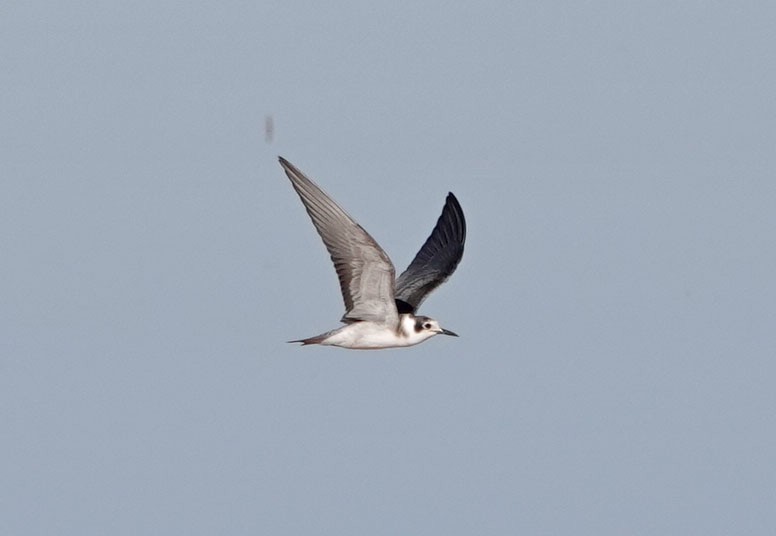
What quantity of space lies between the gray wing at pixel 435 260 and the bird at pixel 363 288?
22mm

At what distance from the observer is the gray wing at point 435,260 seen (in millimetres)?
26516

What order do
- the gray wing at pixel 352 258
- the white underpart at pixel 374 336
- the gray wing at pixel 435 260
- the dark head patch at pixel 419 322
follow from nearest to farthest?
the gray wing at pixel 352 258
the white underpart at pixel 374 336
the dark head patch at pixel 419 322
the gray wing at pixel 435 260

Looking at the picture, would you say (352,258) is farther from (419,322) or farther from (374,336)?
(419,322)

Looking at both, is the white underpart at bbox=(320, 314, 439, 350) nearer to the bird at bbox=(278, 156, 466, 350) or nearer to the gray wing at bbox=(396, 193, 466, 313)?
the bird at bbox=(278, 156, 466, 350)

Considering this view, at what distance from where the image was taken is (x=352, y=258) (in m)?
22.9

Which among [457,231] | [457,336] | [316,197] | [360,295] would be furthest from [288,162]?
[457,231]

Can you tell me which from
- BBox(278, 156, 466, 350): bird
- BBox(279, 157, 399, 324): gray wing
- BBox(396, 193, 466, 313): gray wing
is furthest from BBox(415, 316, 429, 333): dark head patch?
BBox(396, 193, 466, 313): gray wing

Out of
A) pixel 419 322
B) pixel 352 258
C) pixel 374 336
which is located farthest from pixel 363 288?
pixel 419 322

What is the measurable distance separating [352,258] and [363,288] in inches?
24.8

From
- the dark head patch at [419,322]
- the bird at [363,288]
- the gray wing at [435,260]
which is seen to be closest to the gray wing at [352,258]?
the bird at [363,288]

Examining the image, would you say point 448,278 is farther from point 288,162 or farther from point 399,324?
point 288,162

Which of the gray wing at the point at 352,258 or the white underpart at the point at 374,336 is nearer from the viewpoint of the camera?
the gray wing at the point at 352,258

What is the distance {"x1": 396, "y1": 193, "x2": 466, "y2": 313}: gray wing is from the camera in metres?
26.5

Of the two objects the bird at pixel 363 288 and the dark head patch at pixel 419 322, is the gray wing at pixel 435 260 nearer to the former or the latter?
the bird at pixel 363 288
